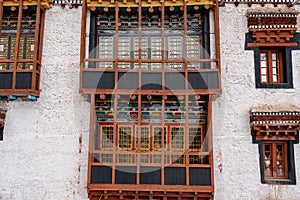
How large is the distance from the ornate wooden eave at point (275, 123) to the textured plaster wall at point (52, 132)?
17.7ft

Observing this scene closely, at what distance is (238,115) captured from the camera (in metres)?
12.3

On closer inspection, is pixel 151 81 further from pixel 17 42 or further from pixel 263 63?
pixel 17 42

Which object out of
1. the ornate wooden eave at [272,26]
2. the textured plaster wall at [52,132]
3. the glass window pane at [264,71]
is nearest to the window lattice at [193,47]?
the ornate wooden eave at [272,26]

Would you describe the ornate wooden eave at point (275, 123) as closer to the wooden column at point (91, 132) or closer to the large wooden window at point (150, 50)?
the large wooden window at point (150, 50)

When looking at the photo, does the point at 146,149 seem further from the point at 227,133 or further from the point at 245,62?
the point at 245,62

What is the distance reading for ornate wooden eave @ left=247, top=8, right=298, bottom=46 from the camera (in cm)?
1227

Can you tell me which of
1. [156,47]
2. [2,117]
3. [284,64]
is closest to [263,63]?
[284,64]

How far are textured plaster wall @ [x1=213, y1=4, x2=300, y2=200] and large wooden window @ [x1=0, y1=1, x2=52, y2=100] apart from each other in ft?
19.7

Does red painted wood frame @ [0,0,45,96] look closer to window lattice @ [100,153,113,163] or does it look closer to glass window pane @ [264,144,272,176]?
window lattice @ [100,153,113,163]

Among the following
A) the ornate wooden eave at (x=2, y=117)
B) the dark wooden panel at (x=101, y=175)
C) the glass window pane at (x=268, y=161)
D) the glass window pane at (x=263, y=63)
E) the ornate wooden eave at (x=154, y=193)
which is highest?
the glass window pane at (x=263, y=63)

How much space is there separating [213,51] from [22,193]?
7.65m

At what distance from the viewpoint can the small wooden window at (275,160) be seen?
1205 cm

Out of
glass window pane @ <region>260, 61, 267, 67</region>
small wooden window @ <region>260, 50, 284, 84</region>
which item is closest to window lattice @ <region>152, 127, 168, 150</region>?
small wooden window @ <region>260, 50, 284, 84</region>

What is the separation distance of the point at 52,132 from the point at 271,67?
754cm
